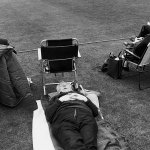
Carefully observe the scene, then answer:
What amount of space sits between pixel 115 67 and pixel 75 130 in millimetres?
2282

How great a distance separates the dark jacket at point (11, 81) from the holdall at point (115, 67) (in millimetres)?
1627

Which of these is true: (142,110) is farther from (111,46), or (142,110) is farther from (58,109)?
(111,46)

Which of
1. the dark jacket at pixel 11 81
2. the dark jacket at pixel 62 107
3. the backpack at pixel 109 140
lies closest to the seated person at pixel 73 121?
the dark jacket at pixel 62 107

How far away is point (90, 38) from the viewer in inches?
306

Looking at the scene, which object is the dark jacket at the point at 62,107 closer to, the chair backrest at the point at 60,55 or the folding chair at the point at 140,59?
the chair backrest at the point at 60,55

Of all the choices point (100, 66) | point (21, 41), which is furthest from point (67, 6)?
point (100, 66)

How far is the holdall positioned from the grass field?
0.12m

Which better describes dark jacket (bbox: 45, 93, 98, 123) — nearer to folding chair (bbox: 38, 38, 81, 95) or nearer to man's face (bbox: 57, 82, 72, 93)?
man's face (bbox: 57, 82, 72, 93)

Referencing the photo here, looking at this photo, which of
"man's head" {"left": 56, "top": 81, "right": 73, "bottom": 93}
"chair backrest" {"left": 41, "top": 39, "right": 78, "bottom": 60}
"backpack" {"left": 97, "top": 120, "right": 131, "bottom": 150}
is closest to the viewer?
"backpack" {"left": 97, "top": 120, "right": 131, "bottom": 150}

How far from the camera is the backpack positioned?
120 inches

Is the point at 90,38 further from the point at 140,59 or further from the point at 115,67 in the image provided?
the point at 140,59

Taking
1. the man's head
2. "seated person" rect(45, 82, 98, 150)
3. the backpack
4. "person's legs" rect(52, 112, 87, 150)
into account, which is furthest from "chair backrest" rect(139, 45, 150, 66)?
"person's legs" rect(52, 112, 87, 150)

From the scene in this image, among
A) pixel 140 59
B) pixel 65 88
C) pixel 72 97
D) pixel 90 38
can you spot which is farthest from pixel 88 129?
pixel 90 38

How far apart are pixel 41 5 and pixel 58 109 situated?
1009 centimetres
